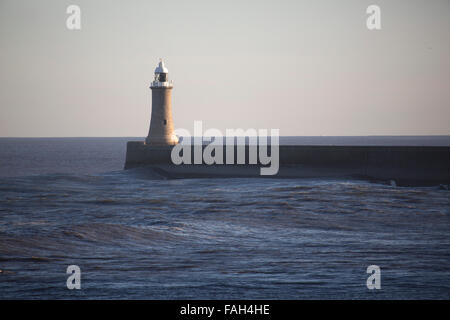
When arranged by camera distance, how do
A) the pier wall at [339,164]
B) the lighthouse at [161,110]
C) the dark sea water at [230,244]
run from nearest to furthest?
the dark sea water at [230,244], the pier wall at [339,164], the lighthouse at [161,110]

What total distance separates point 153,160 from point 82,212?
1453 cm

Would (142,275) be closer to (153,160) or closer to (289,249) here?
(289,249)

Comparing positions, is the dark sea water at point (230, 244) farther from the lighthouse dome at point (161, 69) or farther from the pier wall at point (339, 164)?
the lighthouse dome at point (161, 69)

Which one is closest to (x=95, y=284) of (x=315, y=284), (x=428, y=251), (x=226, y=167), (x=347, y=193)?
(x=315, y=284)

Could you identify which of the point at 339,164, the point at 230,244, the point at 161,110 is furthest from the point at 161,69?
the point at 230,244

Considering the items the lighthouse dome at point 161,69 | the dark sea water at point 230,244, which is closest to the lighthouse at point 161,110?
the lighthouse dome at point 161,69

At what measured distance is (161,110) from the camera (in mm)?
33094

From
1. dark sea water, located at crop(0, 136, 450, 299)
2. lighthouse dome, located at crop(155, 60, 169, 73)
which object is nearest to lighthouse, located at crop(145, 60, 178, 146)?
lighthouse dome, located at crop(155, 60, 169, 73)

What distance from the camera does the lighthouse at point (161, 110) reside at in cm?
3306

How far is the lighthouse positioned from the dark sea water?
32.5 ft

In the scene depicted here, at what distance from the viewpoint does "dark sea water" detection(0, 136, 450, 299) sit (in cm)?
838

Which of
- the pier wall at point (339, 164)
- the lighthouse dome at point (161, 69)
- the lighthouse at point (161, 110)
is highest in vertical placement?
the lighthouse dome at point (161, 69)

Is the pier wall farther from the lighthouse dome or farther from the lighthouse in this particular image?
the lighthouse dome

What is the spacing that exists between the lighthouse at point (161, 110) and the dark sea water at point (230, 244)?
9.89 m
